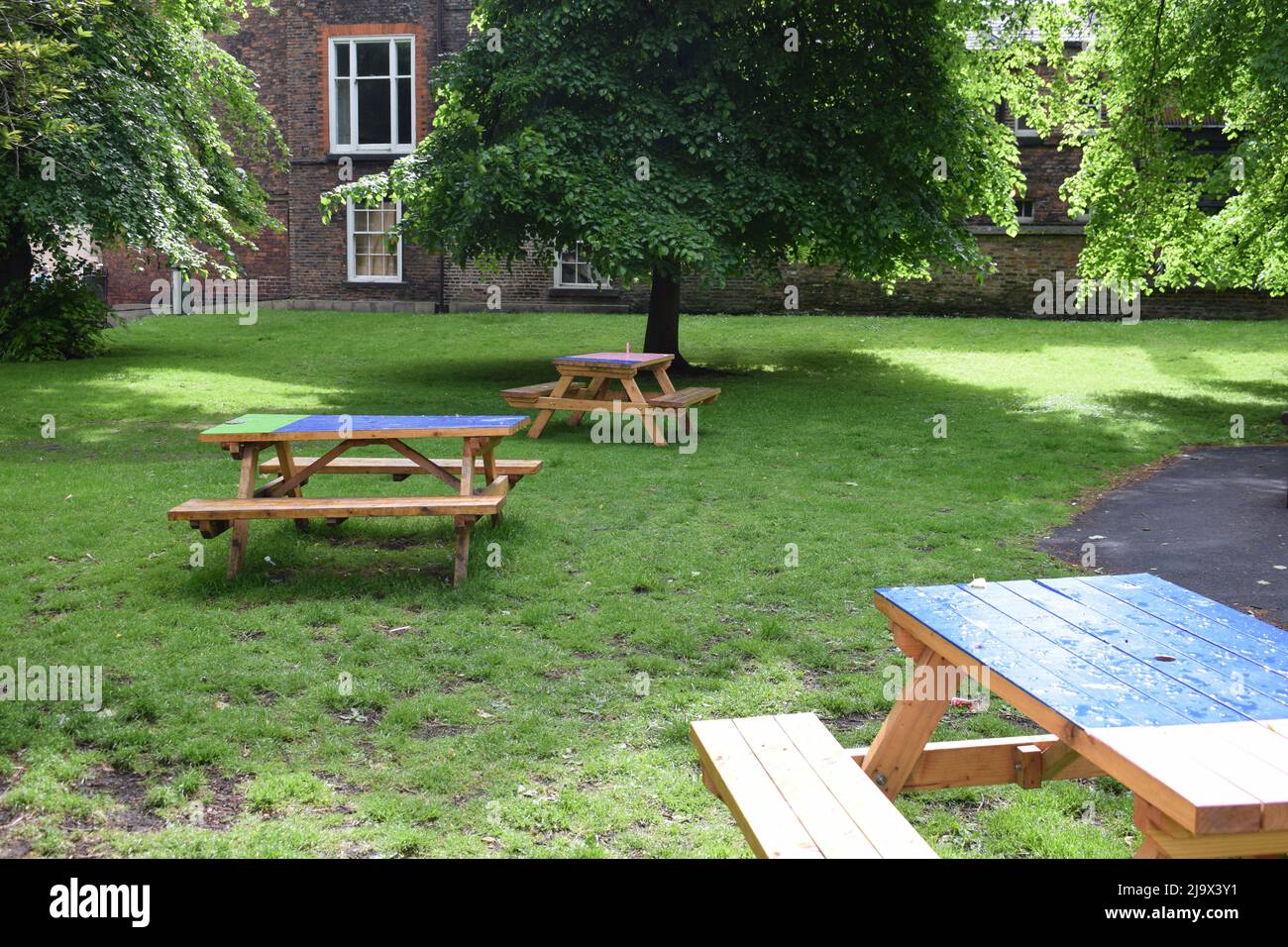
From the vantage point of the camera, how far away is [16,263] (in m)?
20.9

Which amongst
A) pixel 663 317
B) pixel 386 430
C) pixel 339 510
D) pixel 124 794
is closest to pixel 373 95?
pixel 663 317

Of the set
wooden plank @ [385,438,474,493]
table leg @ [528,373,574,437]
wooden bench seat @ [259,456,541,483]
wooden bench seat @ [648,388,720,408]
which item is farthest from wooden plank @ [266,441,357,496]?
wooden bench seat @ [648,388,720,408]

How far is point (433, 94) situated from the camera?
1764cm

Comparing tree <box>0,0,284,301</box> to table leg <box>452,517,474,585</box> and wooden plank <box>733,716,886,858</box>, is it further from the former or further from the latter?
wooden plank <box>733,716,886,858</box>

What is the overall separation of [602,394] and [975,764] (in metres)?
9.35

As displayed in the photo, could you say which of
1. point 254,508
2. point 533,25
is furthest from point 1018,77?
point 254,508

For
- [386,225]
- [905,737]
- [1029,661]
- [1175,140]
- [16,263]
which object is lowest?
[905,737]

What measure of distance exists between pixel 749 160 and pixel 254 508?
1085 cm

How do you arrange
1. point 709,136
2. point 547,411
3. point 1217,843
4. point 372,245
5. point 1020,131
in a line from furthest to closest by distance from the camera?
point 372,245 → point 1020,131 → point 709,136 → point 547,411 → point 1217,843

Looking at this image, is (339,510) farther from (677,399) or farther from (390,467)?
(677,399)

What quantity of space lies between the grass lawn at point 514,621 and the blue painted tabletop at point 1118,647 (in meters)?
0.83

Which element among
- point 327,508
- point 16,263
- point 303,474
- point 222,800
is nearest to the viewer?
point 222,800

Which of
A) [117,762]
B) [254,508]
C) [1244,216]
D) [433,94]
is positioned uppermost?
[433,94]

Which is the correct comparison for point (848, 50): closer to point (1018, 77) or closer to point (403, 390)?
point (1018, 77)
